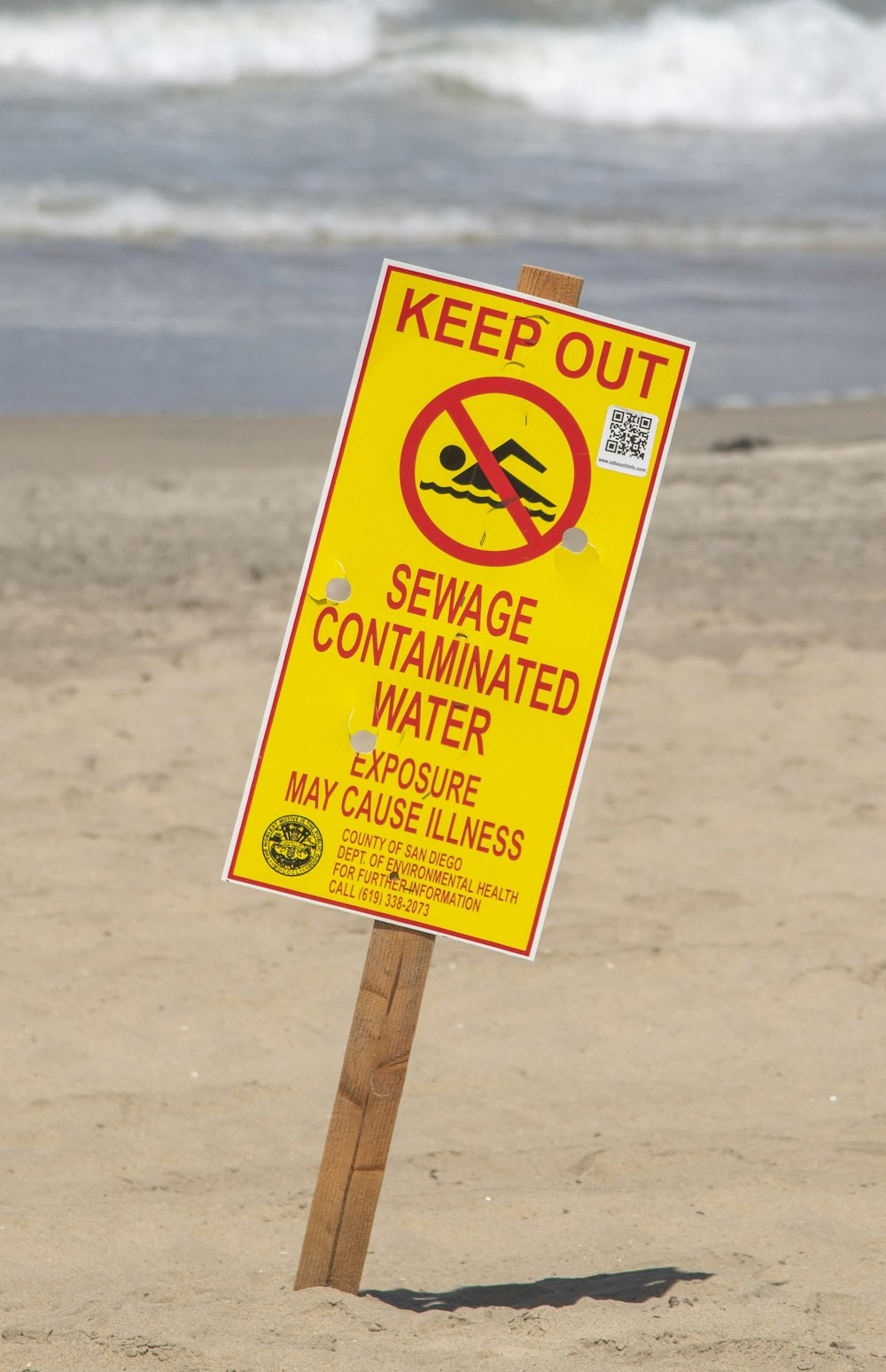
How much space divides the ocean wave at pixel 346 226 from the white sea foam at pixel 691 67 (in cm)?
914

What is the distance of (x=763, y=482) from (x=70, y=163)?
12.2 m

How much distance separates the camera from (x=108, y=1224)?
2.94 metres

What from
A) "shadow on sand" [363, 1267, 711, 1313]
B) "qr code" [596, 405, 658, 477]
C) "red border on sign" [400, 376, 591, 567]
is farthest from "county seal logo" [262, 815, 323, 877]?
"shadow on sand" [363, 1267, 711, 1313]

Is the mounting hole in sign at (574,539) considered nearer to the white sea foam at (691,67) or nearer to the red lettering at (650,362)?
the red lettering at (650,362)

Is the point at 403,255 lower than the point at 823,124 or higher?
lower

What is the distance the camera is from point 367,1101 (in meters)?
2.51

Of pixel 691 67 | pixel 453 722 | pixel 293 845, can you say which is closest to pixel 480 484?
pixel 453 722

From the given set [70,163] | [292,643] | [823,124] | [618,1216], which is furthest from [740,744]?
[823,124]

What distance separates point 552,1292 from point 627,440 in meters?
1.59

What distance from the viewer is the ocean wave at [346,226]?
14641mm

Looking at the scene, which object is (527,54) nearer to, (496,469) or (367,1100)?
(496,469)

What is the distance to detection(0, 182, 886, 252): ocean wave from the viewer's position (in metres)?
14.6

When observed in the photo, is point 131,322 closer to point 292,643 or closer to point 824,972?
point 824,972

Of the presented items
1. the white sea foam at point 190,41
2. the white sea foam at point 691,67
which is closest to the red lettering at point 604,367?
the white sea foam at point 691,67
